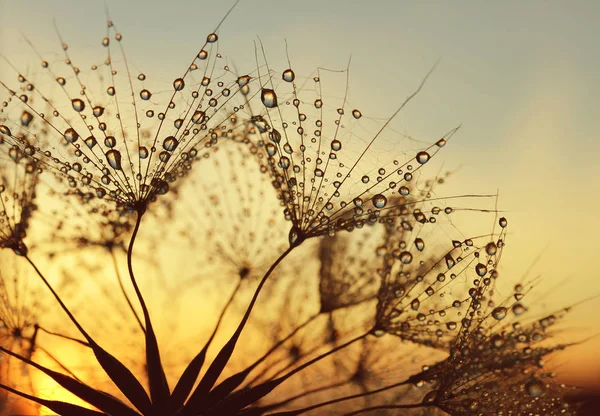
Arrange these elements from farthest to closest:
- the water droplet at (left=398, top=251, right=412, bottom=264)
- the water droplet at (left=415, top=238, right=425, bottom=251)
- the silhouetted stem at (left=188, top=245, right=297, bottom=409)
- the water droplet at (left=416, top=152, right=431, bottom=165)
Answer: the water droplet at (left=398, top=251, right=412, bottom=264), the water droplet at (left=415, top=238, right=425, bottom=251), the water droplet at (left=416, top=152, right=431, bottom=165), the silhouetted stem at (left=188, top=245, right=297, bottom=409)

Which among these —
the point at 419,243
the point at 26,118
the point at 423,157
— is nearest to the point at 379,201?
the point at 423,157

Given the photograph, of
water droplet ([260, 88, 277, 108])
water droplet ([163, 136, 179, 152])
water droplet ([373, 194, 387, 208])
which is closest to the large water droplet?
water droplet ([163, 136, 179, 152])

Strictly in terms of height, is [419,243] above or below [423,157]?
below

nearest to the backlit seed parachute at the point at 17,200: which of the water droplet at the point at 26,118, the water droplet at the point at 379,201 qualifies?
the water droplet at the point at 26,118

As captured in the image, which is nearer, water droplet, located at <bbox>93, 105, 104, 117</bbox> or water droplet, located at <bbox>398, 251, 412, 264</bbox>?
water droplet, located at <bbox>93, 105, 104, 117</bbox>

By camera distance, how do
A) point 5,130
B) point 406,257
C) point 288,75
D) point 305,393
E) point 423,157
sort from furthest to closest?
point 406,257
point 305,393
point 5,130
point 423,157
point 288,75

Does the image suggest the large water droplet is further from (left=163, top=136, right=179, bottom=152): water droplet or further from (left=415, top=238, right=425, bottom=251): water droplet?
(left=415, top=238, right=425, bottom=251): water droplet

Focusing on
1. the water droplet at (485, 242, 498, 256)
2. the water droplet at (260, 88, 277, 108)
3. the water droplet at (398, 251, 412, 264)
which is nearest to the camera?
the water droplet at (260, 88, 277, 108)

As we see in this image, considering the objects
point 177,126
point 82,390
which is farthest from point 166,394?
point 177,126

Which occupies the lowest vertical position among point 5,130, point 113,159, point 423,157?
point 423,157

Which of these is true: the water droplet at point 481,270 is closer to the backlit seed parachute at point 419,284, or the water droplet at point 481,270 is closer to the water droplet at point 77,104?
the backlit seed parachute at point 419,284

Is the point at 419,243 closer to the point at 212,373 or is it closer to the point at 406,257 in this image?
the point at 406,257
